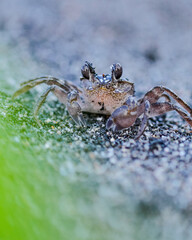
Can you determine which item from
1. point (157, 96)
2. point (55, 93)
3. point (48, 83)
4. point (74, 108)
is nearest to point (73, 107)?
point (74, 108)

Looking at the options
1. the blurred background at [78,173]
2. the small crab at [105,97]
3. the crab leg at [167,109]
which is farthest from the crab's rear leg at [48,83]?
the crab leg at [167,109]

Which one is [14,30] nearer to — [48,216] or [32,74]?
[32,74]

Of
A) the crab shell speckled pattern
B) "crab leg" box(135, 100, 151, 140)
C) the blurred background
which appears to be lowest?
the blurred background

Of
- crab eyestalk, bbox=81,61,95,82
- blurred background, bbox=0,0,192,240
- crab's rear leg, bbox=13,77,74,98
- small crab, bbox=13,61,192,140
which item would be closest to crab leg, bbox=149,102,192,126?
small crab, bbox=13,61,192,140

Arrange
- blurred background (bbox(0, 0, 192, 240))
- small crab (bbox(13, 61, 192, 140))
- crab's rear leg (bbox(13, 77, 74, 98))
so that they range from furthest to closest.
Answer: crab's rear leg (bbox(13, 77, 74, 98)), small crab (bbox(13, 61, 192, 140)), blurred background (bbox(0, 0, 192, 240))

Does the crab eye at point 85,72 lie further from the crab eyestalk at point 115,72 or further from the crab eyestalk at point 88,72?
the crab eyestalk at point 115,72

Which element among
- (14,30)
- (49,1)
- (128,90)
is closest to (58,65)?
(14,30)

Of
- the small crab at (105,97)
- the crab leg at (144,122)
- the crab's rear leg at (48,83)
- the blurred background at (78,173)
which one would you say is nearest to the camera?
the blurred background at (78,173)

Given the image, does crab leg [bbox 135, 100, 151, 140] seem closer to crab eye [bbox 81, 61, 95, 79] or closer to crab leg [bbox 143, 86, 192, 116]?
crab leg [bbox 143, 86, 192, 116]
